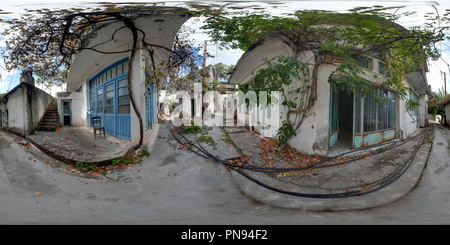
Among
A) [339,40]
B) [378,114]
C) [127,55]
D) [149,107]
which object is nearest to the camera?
[339,40]

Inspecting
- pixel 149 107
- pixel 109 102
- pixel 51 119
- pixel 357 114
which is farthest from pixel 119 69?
pixel 357 114

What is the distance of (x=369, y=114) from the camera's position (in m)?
3.43

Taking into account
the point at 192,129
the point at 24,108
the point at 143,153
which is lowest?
the point at 143,153

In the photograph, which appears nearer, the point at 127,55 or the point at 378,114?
the point at 127,55

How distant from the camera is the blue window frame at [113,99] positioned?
2.49 meters

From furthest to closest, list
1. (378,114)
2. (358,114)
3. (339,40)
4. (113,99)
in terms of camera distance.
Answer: (378,114) < (358,114) < (113,99) < (339,40)

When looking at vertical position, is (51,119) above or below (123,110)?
below

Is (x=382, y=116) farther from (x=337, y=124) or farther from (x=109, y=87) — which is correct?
(x=109, y=87)

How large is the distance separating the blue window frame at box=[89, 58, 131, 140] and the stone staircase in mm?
433

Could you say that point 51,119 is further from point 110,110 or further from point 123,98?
point 123,98

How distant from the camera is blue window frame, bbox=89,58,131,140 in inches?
98.0

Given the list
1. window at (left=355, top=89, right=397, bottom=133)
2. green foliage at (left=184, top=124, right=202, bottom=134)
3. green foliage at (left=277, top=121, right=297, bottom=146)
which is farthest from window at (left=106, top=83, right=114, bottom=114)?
window at (left=355, top=89, right=397, bottom=133)

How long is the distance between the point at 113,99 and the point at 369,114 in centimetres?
526

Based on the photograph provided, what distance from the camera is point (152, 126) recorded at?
316 centimetres
